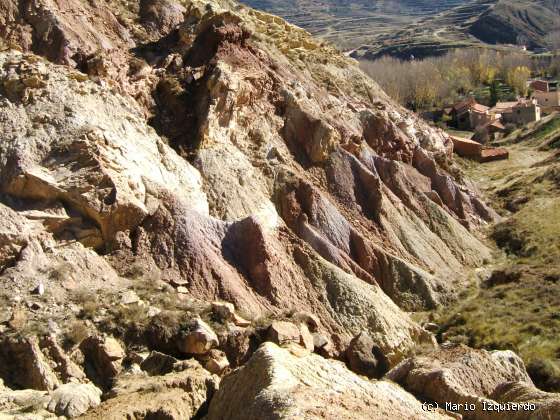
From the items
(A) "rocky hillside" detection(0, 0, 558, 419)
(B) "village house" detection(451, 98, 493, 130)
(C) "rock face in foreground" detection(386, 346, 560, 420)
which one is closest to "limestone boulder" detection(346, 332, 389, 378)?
(A) "rocky hillside" detection(0, 0, 558, 419)

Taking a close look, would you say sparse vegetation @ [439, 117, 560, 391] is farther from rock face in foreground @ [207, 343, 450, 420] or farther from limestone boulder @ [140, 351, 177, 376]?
limestone boulder @ [140, 351, 177, 376]

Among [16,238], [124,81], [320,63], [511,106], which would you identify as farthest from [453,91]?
[16,238]

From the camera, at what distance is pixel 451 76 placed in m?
94.8

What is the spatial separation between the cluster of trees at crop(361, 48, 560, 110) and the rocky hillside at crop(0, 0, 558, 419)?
159 feet

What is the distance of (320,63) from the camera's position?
116ft

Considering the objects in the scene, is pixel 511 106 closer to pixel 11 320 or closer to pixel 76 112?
pixel 76 112

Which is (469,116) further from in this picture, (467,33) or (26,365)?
(467,33)

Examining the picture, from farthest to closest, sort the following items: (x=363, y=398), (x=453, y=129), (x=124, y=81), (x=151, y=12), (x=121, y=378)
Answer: (x=453, y=129) < (x=151, y=12) < (x=124, y=81) < (x=121, y=378) < (x=363, y=398)

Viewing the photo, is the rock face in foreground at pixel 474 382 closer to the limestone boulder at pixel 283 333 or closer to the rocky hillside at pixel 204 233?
the rocky hillside at pixel 204 233

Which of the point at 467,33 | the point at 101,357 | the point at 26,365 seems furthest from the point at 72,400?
the point at 467,33

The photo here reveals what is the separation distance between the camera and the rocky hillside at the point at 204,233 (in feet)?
38.4

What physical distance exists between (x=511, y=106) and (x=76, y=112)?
215 ft

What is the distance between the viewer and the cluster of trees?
80375 millimetres

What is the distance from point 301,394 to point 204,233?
9326 mm
